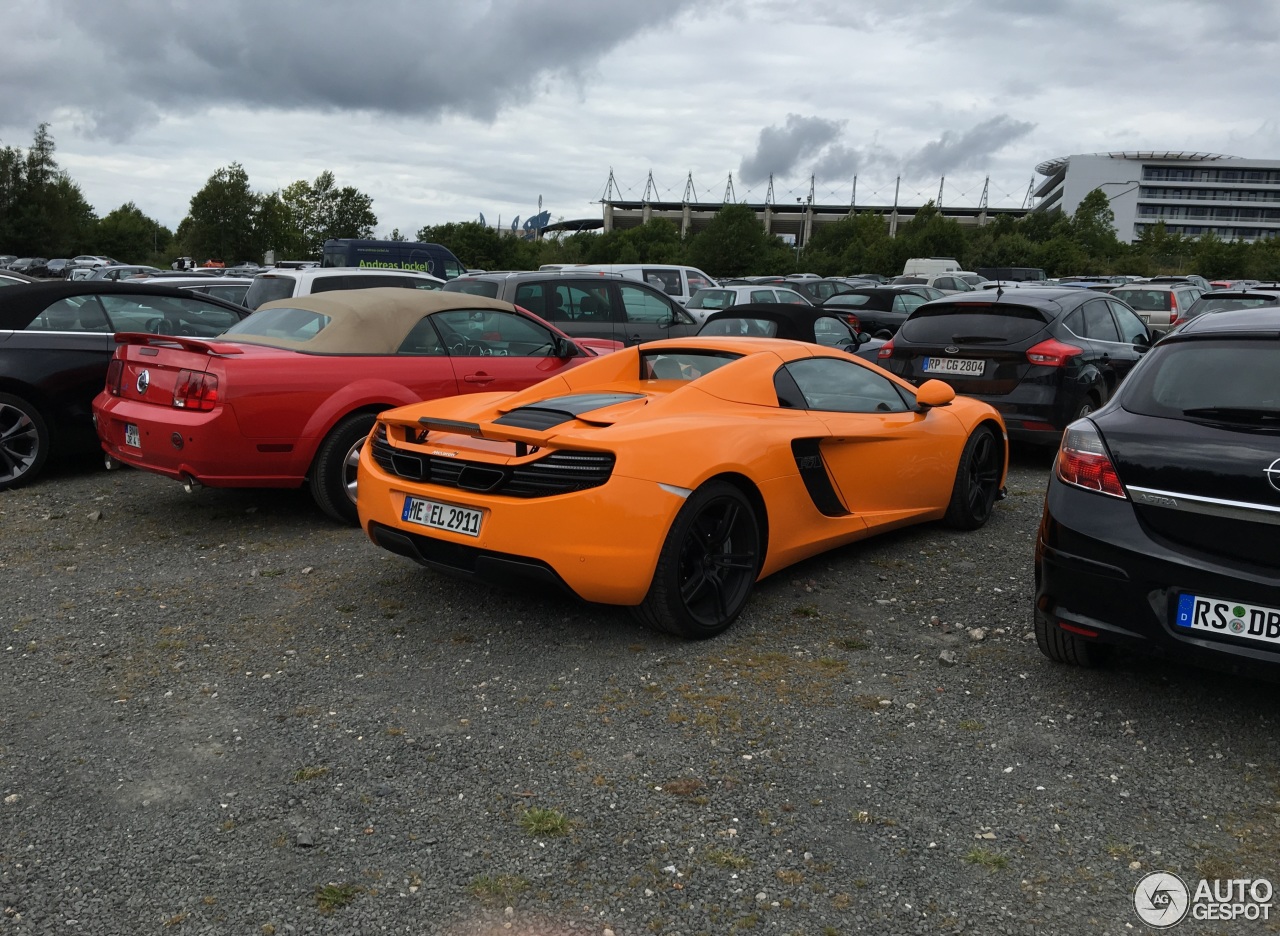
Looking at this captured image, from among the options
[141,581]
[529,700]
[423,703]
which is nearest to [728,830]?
[529,700]

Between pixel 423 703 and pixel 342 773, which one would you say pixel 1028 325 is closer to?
pixel 423 703

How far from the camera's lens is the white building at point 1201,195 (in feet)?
446

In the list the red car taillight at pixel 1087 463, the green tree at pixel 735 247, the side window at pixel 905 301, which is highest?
the green tree at pixel 735 247

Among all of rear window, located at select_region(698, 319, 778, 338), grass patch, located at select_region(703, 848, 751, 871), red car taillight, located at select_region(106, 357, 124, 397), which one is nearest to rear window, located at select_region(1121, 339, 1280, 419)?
grass patch, located at select_region(703, 848, 751, 871)

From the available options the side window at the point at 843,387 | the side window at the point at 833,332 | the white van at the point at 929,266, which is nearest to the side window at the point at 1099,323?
the side window at the point at 833,332

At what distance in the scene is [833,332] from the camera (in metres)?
11.3

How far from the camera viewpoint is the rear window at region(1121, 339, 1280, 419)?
3.74 m

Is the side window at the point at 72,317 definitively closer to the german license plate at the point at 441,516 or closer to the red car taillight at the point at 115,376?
the red car taillight at the point at 115,376

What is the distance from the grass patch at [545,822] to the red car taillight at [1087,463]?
2235 millimetres

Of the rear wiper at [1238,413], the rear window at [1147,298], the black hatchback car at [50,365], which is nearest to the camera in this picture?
the rear wiper at [1238,413]

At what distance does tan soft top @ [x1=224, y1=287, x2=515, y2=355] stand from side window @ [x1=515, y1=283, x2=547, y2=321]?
4.22 meters

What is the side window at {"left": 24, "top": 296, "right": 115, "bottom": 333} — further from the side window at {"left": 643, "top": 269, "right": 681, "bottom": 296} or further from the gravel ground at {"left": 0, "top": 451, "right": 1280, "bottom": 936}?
the side window at {"left": 643, "top": 269, "right": 681, "bottom": 296}

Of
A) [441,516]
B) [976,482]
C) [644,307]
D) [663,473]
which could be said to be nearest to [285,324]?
[441,516]

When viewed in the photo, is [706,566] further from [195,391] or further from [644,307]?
[644,307]
